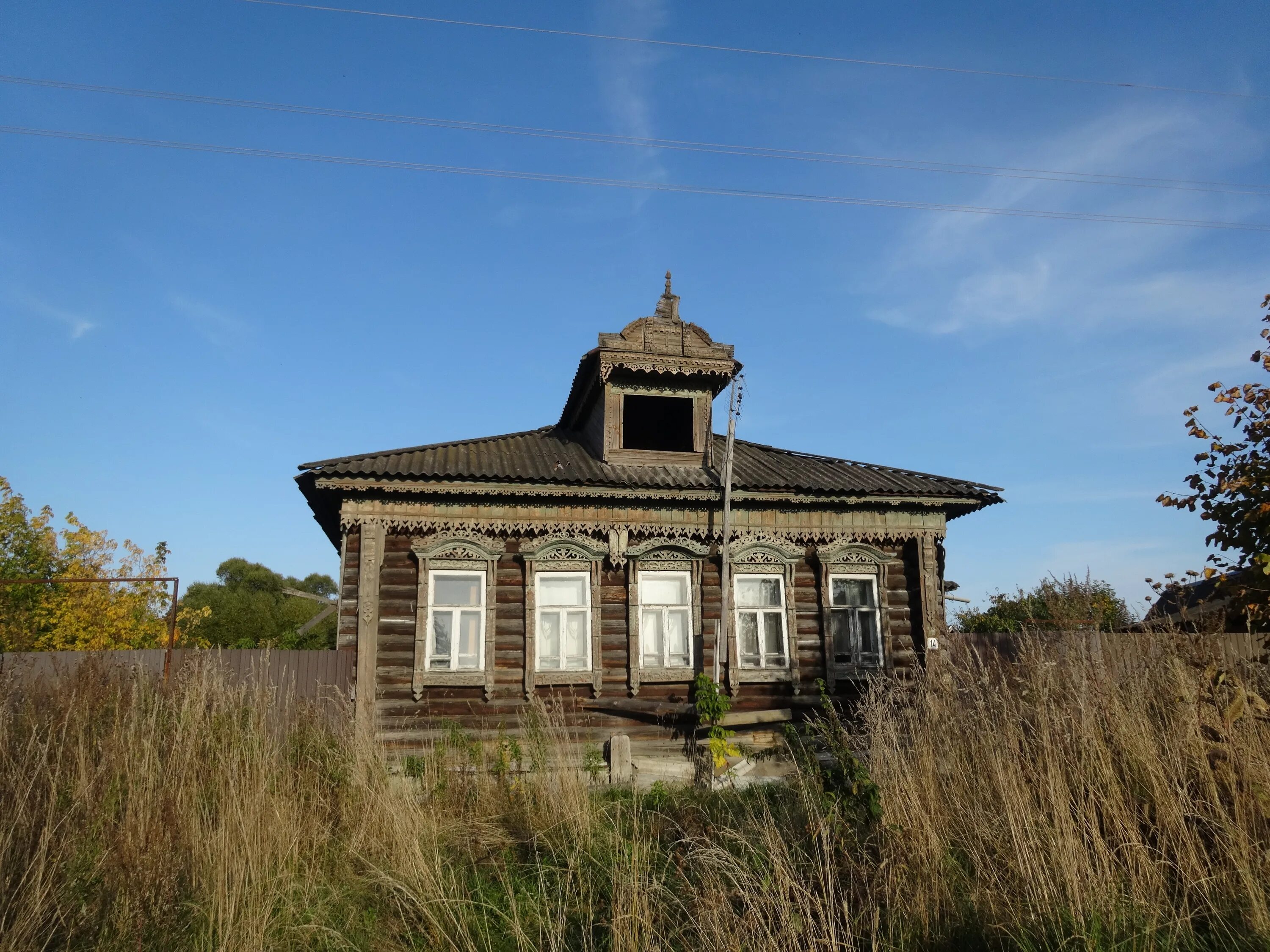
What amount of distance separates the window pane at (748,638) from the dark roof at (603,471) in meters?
2.07

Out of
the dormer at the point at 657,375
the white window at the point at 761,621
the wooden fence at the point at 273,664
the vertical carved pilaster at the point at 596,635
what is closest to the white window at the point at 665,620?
the vertical carved pilaster at the point at 596,635

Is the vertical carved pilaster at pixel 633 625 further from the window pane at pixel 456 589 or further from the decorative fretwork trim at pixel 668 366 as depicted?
the decorative fretwork trim at pixel 668 366

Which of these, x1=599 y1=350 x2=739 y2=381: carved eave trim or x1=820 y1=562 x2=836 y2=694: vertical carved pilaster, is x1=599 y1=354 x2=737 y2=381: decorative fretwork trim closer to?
x1=599 y1=350 x2=739 y2=381: carved eave trim

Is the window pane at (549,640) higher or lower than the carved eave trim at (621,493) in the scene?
lower

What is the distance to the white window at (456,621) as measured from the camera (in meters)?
12.4

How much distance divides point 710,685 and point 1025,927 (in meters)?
7.55

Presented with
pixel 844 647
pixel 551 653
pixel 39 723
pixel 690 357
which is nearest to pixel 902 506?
pixel 844 647

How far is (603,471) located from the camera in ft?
44.3

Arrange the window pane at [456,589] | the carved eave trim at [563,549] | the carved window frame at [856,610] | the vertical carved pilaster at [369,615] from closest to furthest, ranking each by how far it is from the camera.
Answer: the vertical carved pilaster at [369,615] < the window pane at [456,589] < the carved eave trim at [563,549] < the carved window frame at [856,610]

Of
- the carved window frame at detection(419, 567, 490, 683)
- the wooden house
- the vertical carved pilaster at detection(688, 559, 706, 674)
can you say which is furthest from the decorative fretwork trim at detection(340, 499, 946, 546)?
the carved window frame at detection(419, 567, 490, 683)

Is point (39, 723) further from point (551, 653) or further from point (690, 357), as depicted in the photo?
point (690, 357)

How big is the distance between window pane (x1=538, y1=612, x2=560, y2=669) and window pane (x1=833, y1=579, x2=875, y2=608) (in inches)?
181

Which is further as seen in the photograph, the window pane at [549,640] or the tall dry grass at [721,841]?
the window pane at [549,640]

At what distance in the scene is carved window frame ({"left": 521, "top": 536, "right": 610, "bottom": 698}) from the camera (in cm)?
1248
